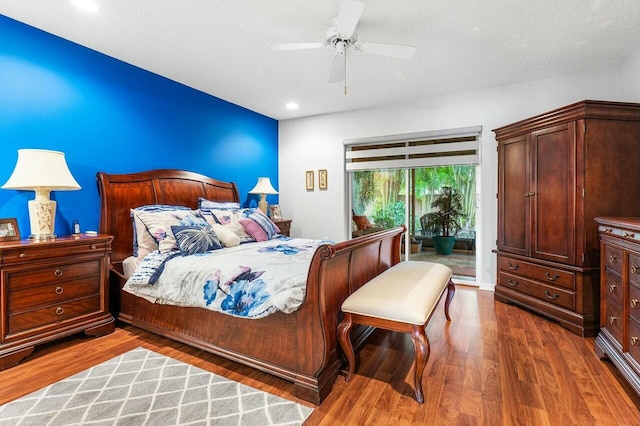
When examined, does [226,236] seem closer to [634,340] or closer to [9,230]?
[9,230]

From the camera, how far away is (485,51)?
3027mm

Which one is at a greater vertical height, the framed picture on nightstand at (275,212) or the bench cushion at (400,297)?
the framed picture on nightstand at (275,212)

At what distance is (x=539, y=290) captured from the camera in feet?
10.4

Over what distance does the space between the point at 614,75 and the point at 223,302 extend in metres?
4.56

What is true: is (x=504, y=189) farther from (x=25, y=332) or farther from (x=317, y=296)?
(x=25, y=332)

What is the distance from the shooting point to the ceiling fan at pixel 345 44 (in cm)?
215

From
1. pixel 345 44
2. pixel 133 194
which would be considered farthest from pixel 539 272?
pixel 133 194

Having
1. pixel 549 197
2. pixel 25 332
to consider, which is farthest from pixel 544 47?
pixel 25 332

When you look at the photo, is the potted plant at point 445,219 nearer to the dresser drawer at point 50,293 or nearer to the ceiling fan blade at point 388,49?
the ceiling fan blade at point 388,49

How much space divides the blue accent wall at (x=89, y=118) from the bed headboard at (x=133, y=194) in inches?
4.7

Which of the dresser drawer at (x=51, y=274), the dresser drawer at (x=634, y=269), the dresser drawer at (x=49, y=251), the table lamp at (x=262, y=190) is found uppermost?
the table lamp at (x=262, y=190)

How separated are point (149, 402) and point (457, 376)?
6.30 feet

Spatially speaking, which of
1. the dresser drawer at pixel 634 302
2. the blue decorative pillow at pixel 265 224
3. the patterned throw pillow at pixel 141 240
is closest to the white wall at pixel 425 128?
the blue decorative pillow at pixel 265 224

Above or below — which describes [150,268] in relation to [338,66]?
below
